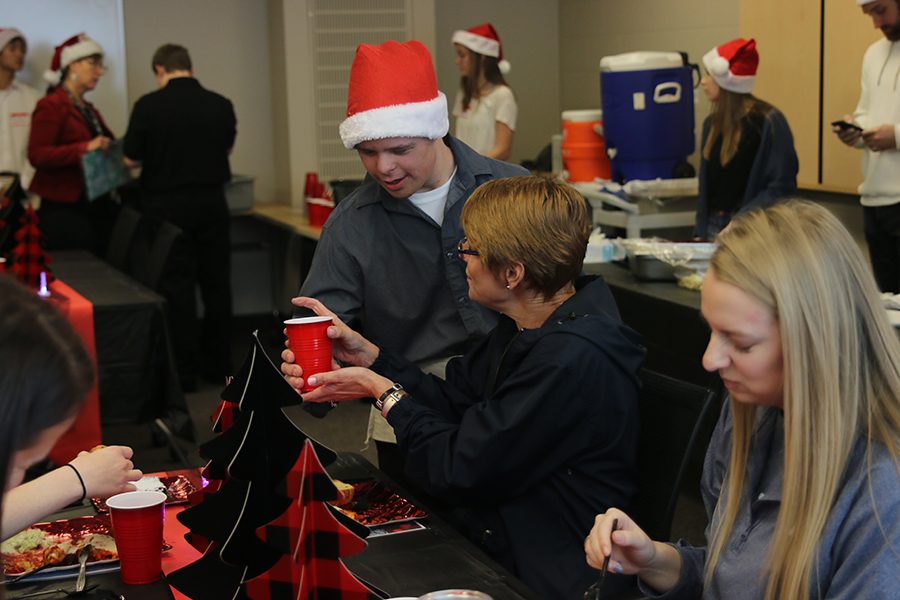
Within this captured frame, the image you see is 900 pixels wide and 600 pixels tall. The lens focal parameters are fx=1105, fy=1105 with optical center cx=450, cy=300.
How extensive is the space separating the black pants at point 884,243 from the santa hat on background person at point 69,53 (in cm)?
412

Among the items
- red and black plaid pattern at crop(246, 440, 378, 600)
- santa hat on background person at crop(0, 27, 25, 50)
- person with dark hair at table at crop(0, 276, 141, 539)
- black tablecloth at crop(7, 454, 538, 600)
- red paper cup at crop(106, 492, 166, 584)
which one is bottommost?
black tablecloth at crop(7, 454, 538, 600)

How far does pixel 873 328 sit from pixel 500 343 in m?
0.94

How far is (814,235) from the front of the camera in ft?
4.34

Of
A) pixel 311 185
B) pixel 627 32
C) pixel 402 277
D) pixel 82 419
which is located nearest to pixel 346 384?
pixel 402 277

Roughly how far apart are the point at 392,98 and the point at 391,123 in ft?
0.24

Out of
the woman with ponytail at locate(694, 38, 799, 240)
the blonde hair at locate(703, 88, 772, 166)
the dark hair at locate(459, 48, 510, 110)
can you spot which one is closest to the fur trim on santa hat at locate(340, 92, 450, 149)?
the woman with ponytail at locate(694, 38, 799, 240)

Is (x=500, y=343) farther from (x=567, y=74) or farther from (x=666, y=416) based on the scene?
(x=567, y=74)

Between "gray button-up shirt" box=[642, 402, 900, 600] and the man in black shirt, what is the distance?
15.0ft

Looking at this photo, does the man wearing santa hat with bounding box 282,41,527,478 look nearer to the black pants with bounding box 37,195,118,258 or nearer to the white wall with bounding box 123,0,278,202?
the black pants with bounding box 37,195,118,258

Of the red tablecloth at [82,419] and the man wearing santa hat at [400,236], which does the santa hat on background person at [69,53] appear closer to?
the red tablecloth at [82,419]

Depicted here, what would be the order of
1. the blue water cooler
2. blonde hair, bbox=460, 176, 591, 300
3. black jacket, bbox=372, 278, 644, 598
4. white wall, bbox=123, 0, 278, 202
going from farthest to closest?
1. white wall, bbox=123, 0, 278, 202
2. the blue water cooler
3. blonde hair, bbox=460, 176, 591, 300
4. black jacket, bbox=372, 278, 644, 598

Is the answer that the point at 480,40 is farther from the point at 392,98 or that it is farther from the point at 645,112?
the point at 392,98

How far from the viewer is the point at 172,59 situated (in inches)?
228

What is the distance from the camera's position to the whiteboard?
22.1 ft
